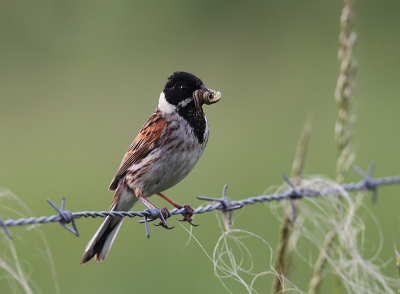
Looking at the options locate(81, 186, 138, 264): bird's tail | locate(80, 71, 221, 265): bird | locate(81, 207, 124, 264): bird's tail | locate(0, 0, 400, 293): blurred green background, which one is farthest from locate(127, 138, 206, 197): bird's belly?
locate(0, 0, 400, 293): blurred green background

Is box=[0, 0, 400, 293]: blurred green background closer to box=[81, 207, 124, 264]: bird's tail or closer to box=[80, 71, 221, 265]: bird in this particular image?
box=[81, 207, 124, 264]: bird's tail

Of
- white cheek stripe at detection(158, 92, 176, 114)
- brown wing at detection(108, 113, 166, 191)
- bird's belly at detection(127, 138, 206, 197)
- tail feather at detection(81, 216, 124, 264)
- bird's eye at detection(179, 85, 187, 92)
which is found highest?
bird's eye at detection(179, 85, 187, 92)

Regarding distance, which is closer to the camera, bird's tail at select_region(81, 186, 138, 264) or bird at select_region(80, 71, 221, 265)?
bird at select_region(80, 71, 221, 265)

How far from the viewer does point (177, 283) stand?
236 inches

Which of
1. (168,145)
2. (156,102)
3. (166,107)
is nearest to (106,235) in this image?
(168,145)

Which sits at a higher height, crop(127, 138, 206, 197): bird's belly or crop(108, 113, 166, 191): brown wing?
crop(108, 113, 166, 191): brown wing

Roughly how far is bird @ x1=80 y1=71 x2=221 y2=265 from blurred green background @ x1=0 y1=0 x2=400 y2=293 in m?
1.58

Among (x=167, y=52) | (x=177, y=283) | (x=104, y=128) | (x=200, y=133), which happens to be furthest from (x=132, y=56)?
(x=200, y=133)

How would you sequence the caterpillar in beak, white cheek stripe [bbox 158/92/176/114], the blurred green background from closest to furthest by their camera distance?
the caterpillar in beak
white cheek stripe [bbox 158/92/176/114]
the blurred green background

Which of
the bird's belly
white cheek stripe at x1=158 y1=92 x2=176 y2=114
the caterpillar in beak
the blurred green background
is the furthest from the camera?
the blurred green background

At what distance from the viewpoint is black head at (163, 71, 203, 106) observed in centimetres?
445

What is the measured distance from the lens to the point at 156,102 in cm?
1067

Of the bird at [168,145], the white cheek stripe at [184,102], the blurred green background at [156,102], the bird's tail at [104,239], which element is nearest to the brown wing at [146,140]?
the bird at [168,145]

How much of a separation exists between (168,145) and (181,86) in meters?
0.50
